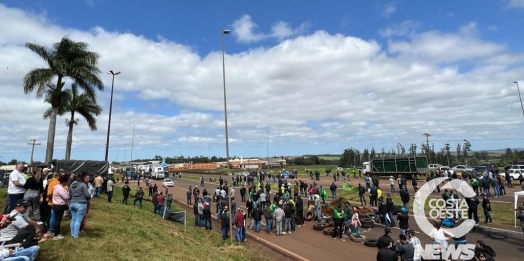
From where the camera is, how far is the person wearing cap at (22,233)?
6641mm

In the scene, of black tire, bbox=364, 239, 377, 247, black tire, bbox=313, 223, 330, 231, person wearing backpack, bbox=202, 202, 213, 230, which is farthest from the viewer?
person wearing backpack, bbox=202, 202, 213, 230

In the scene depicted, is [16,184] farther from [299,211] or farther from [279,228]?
[299,211]

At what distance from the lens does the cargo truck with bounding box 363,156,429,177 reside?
41938 millimetres

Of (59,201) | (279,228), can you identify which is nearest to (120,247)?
(59,201)

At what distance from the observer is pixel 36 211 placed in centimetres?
1008

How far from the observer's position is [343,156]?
11894cm

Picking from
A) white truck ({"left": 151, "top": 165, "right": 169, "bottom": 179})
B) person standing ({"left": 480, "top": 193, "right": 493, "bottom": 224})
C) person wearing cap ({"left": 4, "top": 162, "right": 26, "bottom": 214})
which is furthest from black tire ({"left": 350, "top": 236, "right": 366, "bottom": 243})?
white truck ({"left": 151, "top": 165, "right": 169, "bottom": 179})

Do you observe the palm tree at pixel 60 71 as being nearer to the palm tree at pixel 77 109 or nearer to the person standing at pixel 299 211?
the palm tree at pixel 77 109

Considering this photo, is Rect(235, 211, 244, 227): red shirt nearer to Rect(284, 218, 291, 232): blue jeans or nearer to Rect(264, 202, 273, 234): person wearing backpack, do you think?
Rect(264, 202, 273, 234): person wearing backpack

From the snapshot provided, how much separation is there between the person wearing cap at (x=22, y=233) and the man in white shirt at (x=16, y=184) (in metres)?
2.30

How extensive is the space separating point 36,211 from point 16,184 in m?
1.44

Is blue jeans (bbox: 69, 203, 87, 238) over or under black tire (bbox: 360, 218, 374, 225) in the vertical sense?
over

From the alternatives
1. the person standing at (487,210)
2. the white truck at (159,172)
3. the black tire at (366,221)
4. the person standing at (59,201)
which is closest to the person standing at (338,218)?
the black tire at (366,221)

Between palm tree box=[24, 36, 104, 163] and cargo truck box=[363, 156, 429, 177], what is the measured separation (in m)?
37.6
